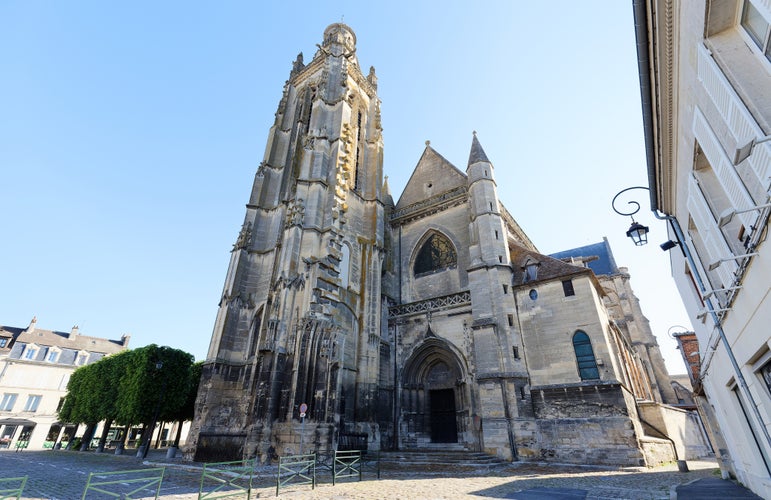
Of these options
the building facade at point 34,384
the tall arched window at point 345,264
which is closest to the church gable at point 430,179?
the tall arched window at point 345,264

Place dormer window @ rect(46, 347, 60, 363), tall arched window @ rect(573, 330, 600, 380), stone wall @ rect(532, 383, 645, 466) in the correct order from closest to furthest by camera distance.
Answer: stone wall @ rect(532, 383, 645, 466) < tall arched window @ rect(573, 330, 600, 380) < dormer window @ rect(46, 347, 60, 363)

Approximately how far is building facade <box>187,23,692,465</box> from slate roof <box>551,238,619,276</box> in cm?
1277

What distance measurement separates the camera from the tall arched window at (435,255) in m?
18.4

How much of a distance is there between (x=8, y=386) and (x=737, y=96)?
45.8m

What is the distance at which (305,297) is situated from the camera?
13.8 meters

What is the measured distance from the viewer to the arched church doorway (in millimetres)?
14852

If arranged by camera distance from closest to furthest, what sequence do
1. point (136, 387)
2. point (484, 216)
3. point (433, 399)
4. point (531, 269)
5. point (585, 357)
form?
1. point (585, 357)
2. point (531, 269)
3. point (433, 399)
4. point (484, 216)
5. point (136, 387)

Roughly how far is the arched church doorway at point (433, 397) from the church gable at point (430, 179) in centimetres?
944


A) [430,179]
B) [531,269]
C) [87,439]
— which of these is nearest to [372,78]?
[430,179]

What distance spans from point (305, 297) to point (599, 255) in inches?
1193

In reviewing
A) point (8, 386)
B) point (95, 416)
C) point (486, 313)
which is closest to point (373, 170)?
point (486, 313)

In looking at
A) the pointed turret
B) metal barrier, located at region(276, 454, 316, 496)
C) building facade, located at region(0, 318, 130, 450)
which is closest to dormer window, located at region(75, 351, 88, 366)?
building facade, located at region(0, 318, 130, 450)

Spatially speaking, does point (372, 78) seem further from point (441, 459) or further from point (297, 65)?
point (441, 459)

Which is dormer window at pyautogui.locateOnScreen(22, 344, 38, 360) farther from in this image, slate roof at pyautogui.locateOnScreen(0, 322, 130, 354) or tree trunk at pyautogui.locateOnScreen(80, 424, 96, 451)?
tree trunk at pyautogui.locateOnScreen(80, 424, 96, 451)
